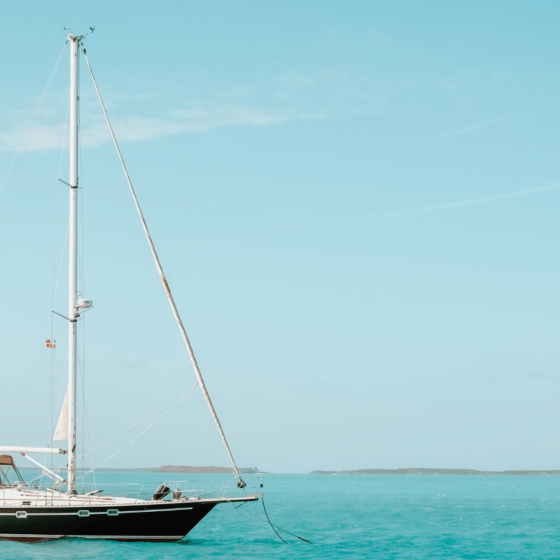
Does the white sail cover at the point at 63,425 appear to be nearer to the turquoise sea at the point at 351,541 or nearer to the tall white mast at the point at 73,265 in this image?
the tall white mast at the point at 73,265

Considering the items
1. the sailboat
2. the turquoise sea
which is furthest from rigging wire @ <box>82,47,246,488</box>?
the turquoise sea

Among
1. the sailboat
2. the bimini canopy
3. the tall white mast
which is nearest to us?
the sailboat

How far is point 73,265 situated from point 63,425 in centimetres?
648

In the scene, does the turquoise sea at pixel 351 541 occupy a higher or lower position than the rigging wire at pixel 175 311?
lower

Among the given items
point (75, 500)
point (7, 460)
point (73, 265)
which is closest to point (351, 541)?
point (75, 500)

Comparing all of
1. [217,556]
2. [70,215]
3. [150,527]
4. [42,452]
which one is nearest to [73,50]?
[70,215]

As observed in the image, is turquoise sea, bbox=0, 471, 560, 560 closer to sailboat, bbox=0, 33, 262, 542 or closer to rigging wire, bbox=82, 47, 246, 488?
sailboat, bbox=0, 33, 262, 542

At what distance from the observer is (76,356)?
31.4 metres

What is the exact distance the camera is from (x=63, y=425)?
31.3 metres

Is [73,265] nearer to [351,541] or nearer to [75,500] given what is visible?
[75,500]

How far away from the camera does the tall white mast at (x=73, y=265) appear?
102ft

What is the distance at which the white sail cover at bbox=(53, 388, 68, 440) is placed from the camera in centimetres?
3127

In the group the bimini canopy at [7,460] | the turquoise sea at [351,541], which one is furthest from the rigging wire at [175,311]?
the bimini canopy at [7,460]

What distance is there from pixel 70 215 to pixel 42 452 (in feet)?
32.1
